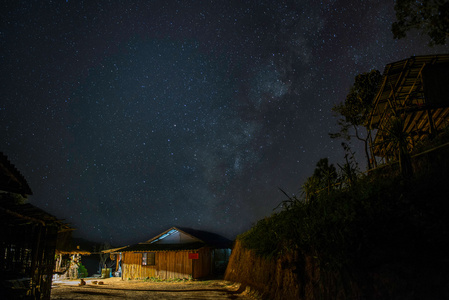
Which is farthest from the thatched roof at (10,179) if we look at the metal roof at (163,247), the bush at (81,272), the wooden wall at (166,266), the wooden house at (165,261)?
the bush at (81,272)

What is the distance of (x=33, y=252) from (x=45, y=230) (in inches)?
39.0

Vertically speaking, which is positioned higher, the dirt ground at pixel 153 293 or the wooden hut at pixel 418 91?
the wooden hut at pixel 418 91

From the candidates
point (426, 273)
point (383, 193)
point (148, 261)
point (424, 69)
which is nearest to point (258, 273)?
point (383, 193)

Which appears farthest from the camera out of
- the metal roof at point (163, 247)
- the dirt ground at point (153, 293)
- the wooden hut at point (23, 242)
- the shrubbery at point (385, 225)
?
the metal roof at point (163, 247)

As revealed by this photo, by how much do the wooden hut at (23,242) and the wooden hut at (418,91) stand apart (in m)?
12.2

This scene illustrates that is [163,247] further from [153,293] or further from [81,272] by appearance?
[81,272]

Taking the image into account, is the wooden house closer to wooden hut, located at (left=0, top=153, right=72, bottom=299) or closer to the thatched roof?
wooden hut, located at (left=0, top=153, right=72, bottom=299)

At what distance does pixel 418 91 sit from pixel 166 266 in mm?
26125

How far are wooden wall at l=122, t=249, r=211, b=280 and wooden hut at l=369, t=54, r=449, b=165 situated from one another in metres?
21.6

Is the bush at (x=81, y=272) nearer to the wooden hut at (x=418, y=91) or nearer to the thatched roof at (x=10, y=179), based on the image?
the thatched roof at (x=10, y=179)

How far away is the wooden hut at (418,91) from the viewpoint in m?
11.7

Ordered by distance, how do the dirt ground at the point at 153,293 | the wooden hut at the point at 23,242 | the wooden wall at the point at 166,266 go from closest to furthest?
the wooden hut at the point at 23,242 → the dirt ground at the point at 153,293 → the wooden wall at the point at 166,266

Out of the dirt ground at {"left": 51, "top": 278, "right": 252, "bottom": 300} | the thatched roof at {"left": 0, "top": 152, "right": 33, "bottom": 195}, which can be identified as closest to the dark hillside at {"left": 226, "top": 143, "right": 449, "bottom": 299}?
the dirt ground at {"left": 51, "top": 278, "right": 252, "bottom": 300}

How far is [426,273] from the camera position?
15.8 feet
